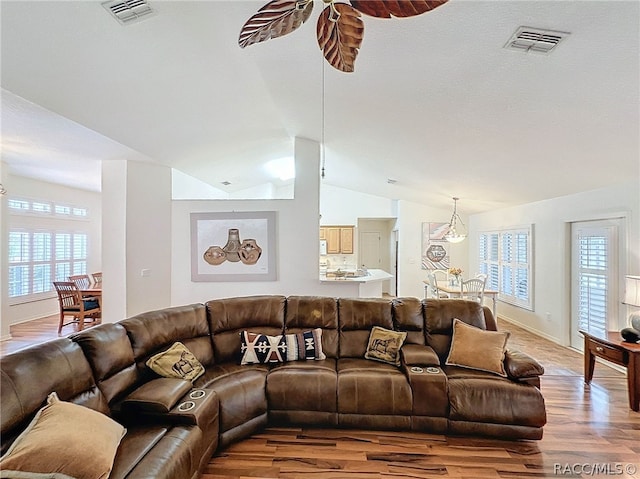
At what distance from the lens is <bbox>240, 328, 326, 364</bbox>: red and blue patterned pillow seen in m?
3.19

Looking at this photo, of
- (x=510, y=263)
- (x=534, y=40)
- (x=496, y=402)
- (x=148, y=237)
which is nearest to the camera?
(x=534, y=40)

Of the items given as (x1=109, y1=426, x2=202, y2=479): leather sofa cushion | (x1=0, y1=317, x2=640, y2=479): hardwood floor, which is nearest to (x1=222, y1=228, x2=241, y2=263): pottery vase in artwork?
(x1=0, y1=317, x2=640, y2=479): hardwood floor

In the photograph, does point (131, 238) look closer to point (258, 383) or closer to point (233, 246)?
point (233, 246)

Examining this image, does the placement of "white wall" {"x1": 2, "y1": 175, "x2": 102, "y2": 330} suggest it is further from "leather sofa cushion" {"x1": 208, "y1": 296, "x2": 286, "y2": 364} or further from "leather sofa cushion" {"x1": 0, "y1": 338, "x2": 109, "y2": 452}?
"leather sofa cushion" {"x1": 0, "y1": 338, "x2": 109, "y2": 452}

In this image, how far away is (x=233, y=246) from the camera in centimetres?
532

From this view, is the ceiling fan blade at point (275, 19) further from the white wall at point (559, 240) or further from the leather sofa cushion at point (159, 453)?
the white wall at point (559, 240)

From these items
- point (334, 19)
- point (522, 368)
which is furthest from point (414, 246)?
point (334, 19)

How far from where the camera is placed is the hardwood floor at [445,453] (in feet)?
7.73

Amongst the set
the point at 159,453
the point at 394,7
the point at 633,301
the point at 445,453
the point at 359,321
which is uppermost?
the point at 394,7

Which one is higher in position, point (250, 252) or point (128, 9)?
point (128, 9)

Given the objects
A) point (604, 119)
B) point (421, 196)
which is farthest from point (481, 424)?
point (421, 196)

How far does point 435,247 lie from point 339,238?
2493mm

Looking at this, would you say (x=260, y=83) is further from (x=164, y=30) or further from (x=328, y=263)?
(x=328, y=263)

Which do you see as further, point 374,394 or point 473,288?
point 473,288
